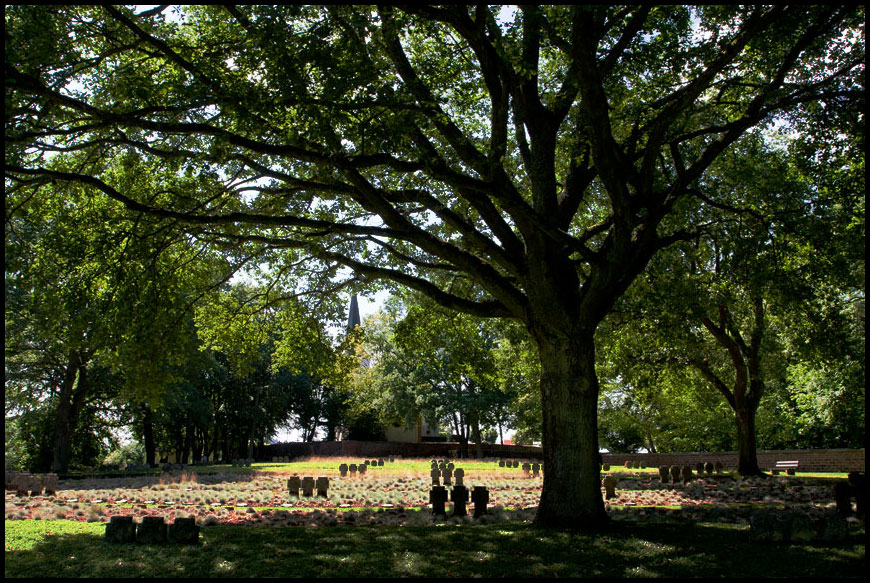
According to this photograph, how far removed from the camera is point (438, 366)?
1662cm

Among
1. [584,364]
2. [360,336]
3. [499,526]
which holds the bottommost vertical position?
[499,526]

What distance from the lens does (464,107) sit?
12.4 m

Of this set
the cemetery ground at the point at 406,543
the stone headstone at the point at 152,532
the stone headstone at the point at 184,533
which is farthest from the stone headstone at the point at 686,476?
the stone headstone at the point at 152,532

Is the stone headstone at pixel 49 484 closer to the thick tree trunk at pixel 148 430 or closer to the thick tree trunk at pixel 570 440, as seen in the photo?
the thick tree trunk at pixel 570 440

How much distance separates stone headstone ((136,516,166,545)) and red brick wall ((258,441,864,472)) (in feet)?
98.4

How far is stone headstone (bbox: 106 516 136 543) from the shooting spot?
8148 millimetres

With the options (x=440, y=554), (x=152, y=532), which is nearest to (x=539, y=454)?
(x=440, y=554)

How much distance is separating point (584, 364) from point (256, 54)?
22.9 ft

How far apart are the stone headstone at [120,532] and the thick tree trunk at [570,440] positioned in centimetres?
602

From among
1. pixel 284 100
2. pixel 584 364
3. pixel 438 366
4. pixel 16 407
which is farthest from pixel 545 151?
pixel 16 407

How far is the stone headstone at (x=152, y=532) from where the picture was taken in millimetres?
8070

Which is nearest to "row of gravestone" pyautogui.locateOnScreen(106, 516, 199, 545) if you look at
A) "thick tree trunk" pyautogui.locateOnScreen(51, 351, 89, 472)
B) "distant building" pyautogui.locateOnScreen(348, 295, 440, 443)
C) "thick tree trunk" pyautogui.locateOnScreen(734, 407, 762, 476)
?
"thick tree trunk" pyautogui.locateOnScreen(734, 407, 762, 476)

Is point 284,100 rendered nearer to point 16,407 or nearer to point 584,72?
point 584,72

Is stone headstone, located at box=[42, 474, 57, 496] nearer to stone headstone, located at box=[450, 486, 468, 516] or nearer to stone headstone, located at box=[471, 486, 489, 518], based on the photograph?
stone headstone, located at box=[450, 486, 468, 516]
